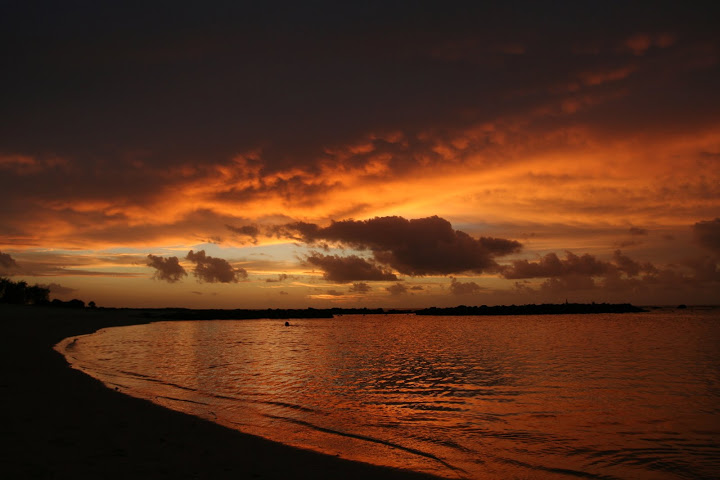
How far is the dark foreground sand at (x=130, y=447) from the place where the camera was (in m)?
9.53

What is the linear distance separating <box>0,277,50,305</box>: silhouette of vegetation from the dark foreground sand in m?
144

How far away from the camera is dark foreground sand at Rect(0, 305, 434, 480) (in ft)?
31.3

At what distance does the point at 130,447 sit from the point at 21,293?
157900mm

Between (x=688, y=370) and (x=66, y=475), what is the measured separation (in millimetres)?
35250

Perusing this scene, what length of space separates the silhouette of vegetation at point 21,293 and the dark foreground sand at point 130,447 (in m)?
144

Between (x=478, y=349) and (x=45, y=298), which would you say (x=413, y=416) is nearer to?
(x=478, y=349)

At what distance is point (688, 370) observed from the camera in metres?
29.6

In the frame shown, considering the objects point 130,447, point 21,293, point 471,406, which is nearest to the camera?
point 130,447

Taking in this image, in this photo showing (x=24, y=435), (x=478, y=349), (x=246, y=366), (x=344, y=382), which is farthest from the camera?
(x=478, y=349)

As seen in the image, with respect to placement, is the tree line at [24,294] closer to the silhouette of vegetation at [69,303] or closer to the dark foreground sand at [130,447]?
the silhouette of vegetation at [69,303]

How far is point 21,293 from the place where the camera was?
134375 mm

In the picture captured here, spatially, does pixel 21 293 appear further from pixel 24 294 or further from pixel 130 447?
pixel 130 447

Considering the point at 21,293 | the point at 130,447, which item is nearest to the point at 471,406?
the point at 130,447

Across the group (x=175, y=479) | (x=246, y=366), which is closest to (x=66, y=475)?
(x=175, y=479)
